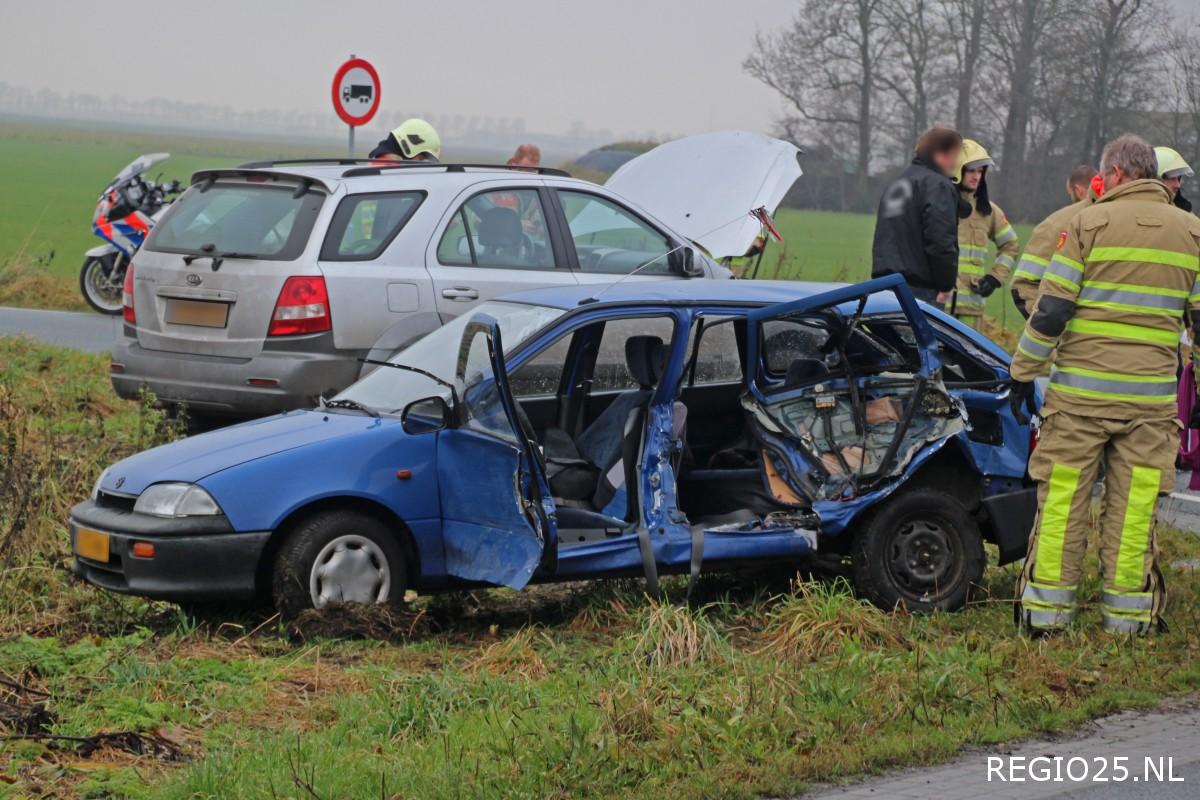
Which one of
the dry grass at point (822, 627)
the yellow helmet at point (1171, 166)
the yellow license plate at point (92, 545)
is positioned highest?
the yellow helmet at point (1171, 166)

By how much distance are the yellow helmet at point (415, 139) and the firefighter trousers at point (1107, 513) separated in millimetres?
7091

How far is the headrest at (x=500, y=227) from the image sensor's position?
9.88m

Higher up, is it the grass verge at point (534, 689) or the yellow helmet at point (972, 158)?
the yellow helmet at point (972, 158)

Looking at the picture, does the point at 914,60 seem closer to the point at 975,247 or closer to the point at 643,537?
the point at 975,247

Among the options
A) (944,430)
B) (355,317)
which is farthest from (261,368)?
(944,430)

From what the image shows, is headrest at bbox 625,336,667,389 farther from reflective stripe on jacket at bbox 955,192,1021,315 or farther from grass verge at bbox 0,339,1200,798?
reflective stripe on jacket at bbox 955,192,1021,315

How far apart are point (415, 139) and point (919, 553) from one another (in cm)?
686

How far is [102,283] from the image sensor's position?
653 inches

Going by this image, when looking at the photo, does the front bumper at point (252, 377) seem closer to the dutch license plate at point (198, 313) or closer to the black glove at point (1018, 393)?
the dutch license plate at point (198, 313)

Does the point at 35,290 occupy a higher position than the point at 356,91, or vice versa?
the point at 356,91

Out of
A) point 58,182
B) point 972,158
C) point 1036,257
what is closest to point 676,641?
point 1036,257

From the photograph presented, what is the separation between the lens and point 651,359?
705 centimetres

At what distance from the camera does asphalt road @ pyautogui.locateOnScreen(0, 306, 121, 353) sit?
13945 mm

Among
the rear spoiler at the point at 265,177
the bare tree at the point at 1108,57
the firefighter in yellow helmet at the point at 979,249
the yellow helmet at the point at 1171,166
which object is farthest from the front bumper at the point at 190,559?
the bare tree at the point at 1108,57
